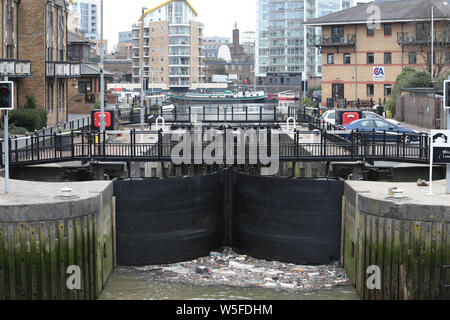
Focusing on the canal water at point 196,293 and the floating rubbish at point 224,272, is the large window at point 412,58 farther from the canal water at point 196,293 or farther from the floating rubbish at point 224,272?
the canal water at point 196,293

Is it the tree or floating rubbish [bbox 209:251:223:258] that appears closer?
floating rubbish [bbox 209:251:223:258]

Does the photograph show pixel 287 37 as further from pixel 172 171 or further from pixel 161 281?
pixel 161 281

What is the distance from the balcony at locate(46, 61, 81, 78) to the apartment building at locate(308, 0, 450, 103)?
28.7 m

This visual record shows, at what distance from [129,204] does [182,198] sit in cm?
178

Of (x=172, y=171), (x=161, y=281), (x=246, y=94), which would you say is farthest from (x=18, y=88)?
(x=246, y=94)

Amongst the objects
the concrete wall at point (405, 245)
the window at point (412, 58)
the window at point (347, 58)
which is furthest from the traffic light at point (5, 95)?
the window at point (347, 58)

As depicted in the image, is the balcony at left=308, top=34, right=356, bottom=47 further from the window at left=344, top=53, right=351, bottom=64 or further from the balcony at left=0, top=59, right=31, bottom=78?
the balcony at left=0, top=59, right=31, bottom=78

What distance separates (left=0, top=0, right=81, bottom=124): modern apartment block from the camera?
5478 cm

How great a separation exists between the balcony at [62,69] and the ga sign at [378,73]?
31.7 m

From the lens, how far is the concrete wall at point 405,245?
21.5 m

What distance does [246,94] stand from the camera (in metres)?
144

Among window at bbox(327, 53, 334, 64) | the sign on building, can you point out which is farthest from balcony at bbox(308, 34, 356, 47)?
the sign on building

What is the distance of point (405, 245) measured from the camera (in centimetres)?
2181
